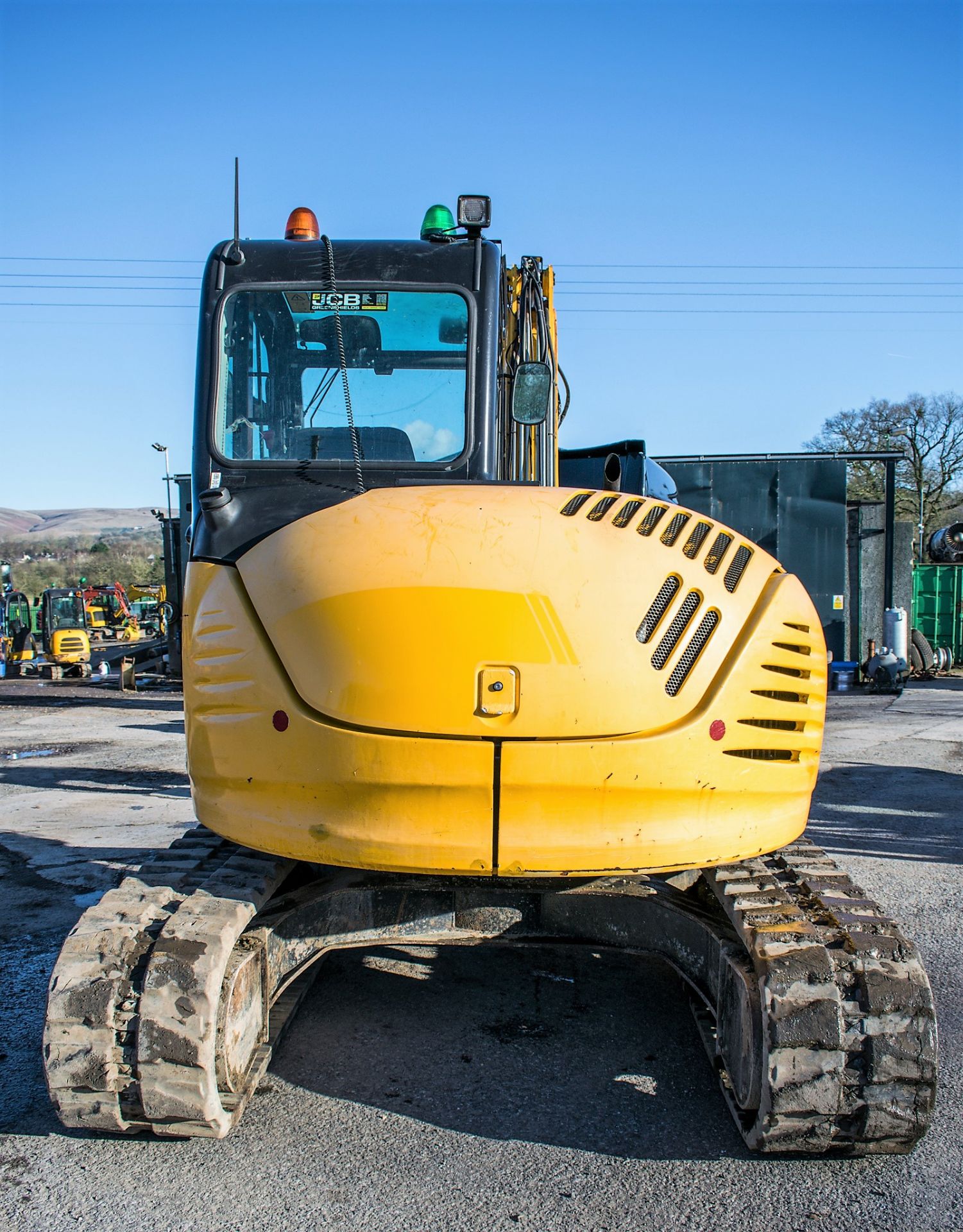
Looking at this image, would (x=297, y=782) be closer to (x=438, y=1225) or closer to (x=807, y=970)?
(x=438, y=1225)

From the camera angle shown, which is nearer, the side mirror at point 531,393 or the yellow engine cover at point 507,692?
the yellow engine cover at point 507,692

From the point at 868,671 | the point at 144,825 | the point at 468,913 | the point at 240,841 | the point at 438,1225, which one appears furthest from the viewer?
the point at 868,671

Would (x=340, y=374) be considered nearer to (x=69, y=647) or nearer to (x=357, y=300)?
(x=357, y=300)

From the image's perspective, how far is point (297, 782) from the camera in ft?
10.0

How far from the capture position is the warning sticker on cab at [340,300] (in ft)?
14.1

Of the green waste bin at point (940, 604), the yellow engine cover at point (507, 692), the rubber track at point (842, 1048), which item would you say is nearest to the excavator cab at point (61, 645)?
the green waste bin at point (940, 604)

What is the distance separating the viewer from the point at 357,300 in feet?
14.1

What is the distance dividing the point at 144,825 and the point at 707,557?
584cm

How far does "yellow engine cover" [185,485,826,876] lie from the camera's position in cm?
291

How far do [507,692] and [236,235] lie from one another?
2.49 m

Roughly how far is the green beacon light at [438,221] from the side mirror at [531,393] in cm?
79

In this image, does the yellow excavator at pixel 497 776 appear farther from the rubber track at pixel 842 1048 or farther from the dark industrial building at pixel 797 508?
the dark industrial building at pixel 797 508

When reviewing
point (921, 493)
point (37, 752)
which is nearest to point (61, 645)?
point (37, 752)

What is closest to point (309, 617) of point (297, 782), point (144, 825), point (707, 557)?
point (297, 782)
